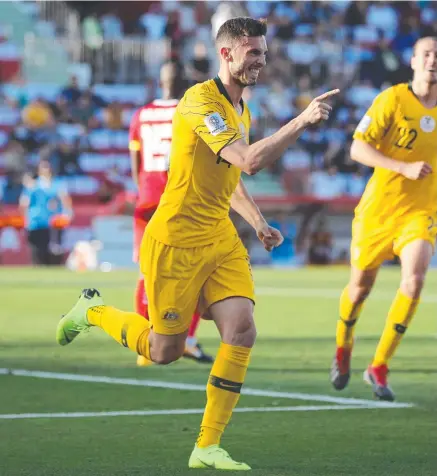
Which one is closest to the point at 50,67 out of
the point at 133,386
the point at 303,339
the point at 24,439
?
the point at 303,339

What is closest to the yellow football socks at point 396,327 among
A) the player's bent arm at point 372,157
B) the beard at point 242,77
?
the player's bent arm at point 372,157

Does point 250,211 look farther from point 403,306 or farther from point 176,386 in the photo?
point 176,386

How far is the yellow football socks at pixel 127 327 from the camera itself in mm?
7004

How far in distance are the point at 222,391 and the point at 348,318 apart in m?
3.05

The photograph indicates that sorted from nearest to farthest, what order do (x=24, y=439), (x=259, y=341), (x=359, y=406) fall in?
(x=24, y=439) < (x=359, y=406) < (x=259, y=341)

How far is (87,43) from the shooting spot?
3228cm

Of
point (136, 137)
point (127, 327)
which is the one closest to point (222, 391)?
point (127, 327)

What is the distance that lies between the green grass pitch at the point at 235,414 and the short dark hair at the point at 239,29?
2.02m

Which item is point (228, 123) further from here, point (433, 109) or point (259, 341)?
point (259, 341)

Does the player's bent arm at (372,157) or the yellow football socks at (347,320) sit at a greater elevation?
the player's bent arm at (372,157)

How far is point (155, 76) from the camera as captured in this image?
31.9 m

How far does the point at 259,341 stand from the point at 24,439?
5.50 m

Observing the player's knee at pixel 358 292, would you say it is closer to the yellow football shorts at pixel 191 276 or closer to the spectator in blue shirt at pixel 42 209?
the yellow football shorts at pixel 191 276

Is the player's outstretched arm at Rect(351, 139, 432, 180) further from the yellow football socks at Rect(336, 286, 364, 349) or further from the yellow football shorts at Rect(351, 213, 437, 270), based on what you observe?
the yellow football socks at Rect(336, 286, 364, 349)
